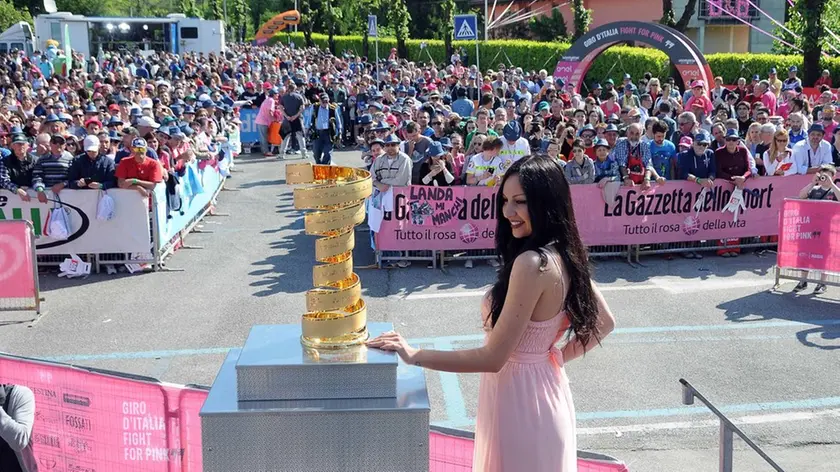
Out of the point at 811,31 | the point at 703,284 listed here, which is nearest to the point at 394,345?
the point at 703,284

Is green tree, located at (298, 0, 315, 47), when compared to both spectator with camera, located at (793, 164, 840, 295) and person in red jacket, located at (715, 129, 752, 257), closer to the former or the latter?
person in red jacket, located at (715, 129, 752, 257)

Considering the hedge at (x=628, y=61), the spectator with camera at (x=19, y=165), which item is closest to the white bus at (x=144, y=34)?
the hedge at (x=628, y=61)

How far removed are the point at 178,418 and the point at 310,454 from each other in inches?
98.9

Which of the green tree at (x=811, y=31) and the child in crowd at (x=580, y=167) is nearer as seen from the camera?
the child in crowd at (x=580, y=167)

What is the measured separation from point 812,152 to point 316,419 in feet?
38.8

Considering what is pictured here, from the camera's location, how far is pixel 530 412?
3275 mm

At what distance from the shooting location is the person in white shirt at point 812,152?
12906 mm

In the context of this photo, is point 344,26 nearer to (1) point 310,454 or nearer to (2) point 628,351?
(2) point 628,351

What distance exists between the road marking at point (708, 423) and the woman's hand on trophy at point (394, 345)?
4189 mm

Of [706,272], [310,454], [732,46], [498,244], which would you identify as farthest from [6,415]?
[732,46]

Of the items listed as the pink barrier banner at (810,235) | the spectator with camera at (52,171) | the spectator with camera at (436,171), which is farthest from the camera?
the spectator with camera at (436,171)

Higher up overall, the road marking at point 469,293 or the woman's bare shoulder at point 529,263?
the woman's bare shoulder at point 529,263

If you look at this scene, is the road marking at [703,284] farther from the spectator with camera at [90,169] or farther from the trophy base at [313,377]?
the trophy base at [313,377]

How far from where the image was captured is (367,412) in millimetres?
2984
